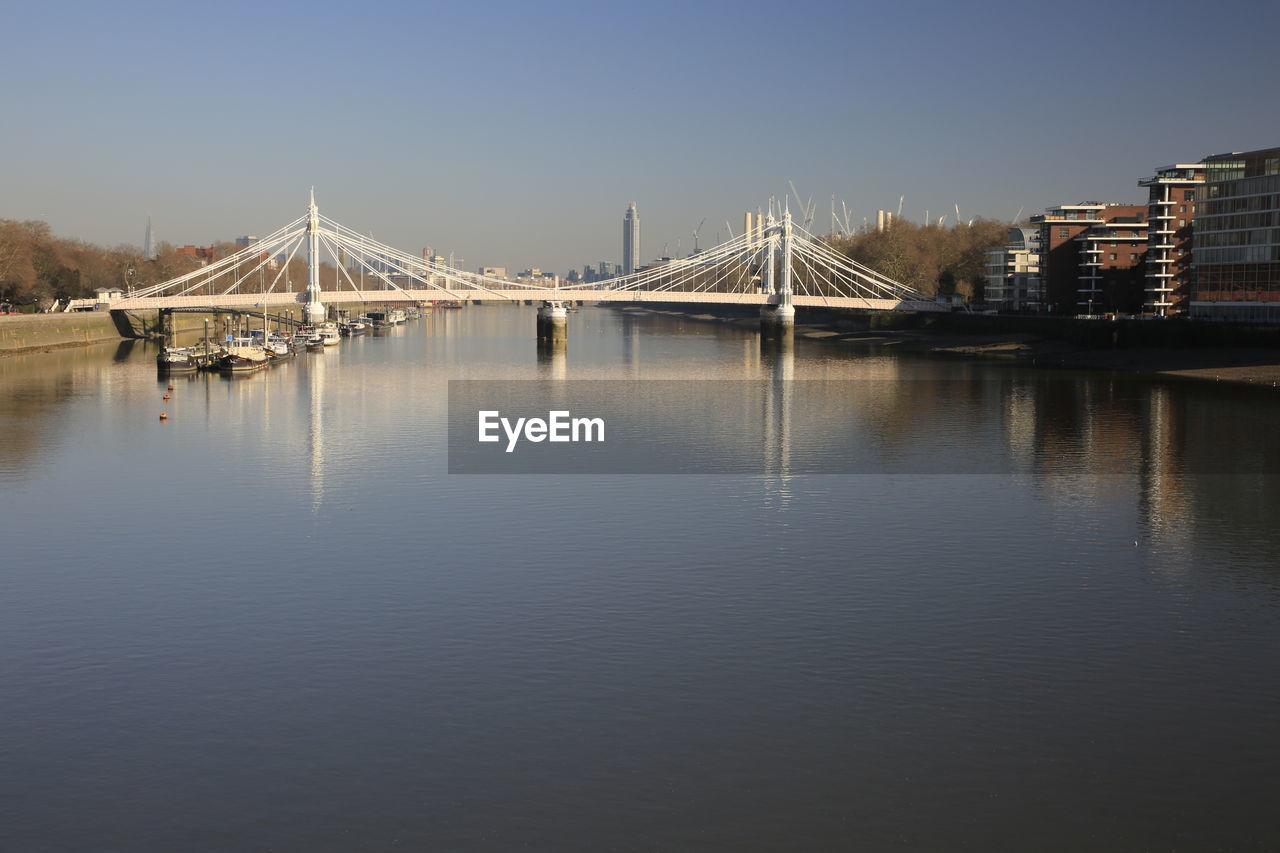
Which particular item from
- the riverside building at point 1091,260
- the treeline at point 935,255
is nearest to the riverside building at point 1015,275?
the treeline at point 935,255

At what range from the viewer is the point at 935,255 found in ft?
316

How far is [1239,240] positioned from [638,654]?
53.3 m

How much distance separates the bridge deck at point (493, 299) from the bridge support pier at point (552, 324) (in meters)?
1.28

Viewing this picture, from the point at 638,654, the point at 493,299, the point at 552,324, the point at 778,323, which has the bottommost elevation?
the point at 638,654

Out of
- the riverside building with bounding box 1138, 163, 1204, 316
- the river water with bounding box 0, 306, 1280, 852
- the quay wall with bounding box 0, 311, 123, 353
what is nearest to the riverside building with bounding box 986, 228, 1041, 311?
the riverside building with bounding box 1138, 163, 1204, 316

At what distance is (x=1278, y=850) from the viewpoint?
30.0 feet

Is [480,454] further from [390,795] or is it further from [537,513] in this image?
[390,795]

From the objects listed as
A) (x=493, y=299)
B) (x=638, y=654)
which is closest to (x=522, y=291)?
(x=493, y=299)

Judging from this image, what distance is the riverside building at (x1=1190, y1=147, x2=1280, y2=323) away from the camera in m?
56.2

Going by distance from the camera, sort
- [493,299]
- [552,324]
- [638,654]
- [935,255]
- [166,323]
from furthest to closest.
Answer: [935,255]
[493,299]
[166,323]
[552,324]
[638,654]

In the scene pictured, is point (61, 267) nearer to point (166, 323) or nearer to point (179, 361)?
point (166, 323)

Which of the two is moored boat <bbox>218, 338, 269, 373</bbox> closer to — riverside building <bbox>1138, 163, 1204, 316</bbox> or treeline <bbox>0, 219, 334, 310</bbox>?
treeline <bbox>0, 219, 334, 310</bbox>

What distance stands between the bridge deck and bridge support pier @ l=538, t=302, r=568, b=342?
4.20 feet

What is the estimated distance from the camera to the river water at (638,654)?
31.9 ft
